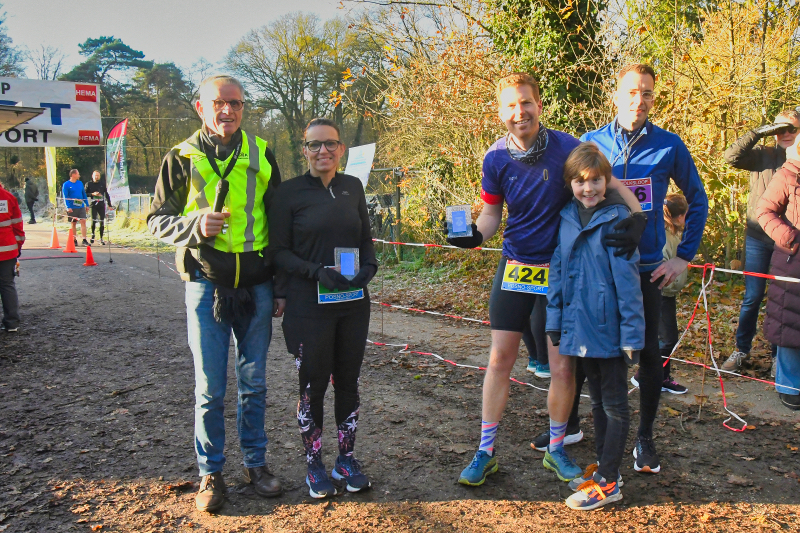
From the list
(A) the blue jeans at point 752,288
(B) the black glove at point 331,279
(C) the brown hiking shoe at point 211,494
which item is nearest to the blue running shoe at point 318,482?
(C) the brown hiking shoe at point 211,494

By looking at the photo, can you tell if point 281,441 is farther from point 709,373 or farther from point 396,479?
point 709,373

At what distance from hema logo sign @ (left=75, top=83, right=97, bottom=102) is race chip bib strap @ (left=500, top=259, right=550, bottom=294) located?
34.1 ft

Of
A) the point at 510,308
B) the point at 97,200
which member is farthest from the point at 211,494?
the point at 97,200

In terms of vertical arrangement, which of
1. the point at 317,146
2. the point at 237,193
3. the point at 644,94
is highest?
the point at 644,94

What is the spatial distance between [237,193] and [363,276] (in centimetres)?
77

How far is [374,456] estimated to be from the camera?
145 inches

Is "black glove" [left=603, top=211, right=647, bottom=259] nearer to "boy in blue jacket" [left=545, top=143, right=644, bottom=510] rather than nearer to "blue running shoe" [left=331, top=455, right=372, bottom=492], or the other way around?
"boy in blue jacket" [left=545, top=143, right=644, bottom=510]

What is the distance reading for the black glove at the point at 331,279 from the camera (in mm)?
2947

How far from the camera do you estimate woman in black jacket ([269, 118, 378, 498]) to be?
3035 mm

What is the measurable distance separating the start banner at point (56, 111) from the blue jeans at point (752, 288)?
34.7ft

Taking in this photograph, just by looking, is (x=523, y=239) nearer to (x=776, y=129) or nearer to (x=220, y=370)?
(x=220, y=370)

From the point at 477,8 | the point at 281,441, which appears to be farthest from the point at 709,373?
the point at 477,8

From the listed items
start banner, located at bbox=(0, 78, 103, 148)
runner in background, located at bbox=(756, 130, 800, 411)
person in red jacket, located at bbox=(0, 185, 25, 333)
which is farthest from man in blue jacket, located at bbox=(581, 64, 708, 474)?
start banner, located at bbox=(0, 78, 103, 148)

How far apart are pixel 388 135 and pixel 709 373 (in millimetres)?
9966
